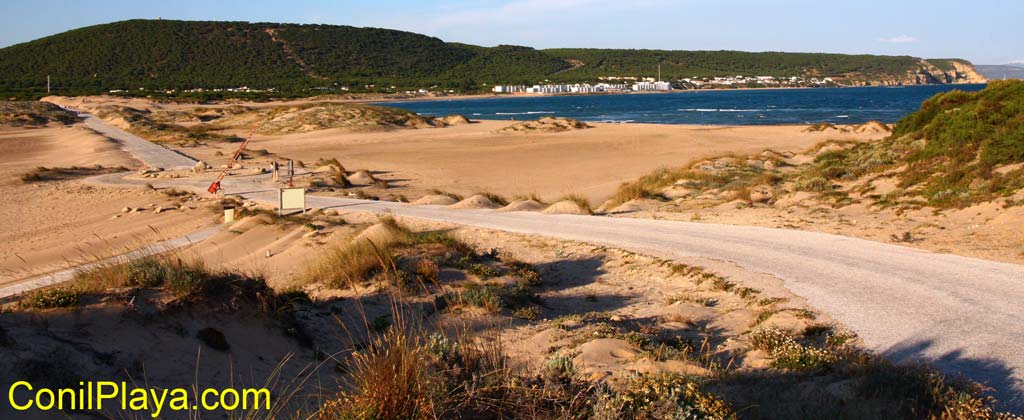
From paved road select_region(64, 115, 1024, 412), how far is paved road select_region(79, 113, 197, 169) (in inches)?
827

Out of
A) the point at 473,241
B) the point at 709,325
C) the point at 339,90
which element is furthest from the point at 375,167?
the point at 339,90

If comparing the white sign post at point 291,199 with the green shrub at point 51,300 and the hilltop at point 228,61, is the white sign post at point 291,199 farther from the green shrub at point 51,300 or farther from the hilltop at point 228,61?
the hilltop at point 228,61

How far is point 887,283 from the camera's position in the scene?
9461mm

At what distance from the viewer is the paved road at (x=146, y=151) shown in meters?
32.1

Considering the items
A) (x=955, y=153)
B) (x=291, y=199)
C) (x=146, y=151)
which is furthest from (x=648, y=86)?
(x=291, y=199)

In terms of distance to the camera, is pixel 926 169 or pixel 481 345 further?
pixel 926 169

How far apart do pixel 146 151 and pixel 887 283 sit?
3771 centimetres

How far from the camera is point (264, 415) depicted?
5242 mm

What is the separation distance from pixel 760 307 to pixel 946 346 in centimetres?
221

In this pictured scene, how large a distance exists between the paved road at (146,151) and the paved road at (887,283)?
21014 millimetres

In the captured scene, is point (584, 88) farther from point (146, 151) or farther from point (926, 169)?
point (926, 169)

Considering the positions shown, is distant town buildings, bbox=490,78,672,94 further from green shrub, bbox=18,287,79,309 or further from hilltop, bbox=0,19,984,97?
green shrub, bbox=18,287,79,309

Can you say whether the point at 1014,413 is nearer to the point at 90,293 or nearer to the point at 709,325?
the point at 709,325

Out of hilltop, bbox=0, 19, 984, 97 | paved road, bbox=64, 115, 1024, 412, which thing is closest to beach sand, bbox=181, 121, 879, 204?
paved road, bbox=64, 115, 1024, 412
